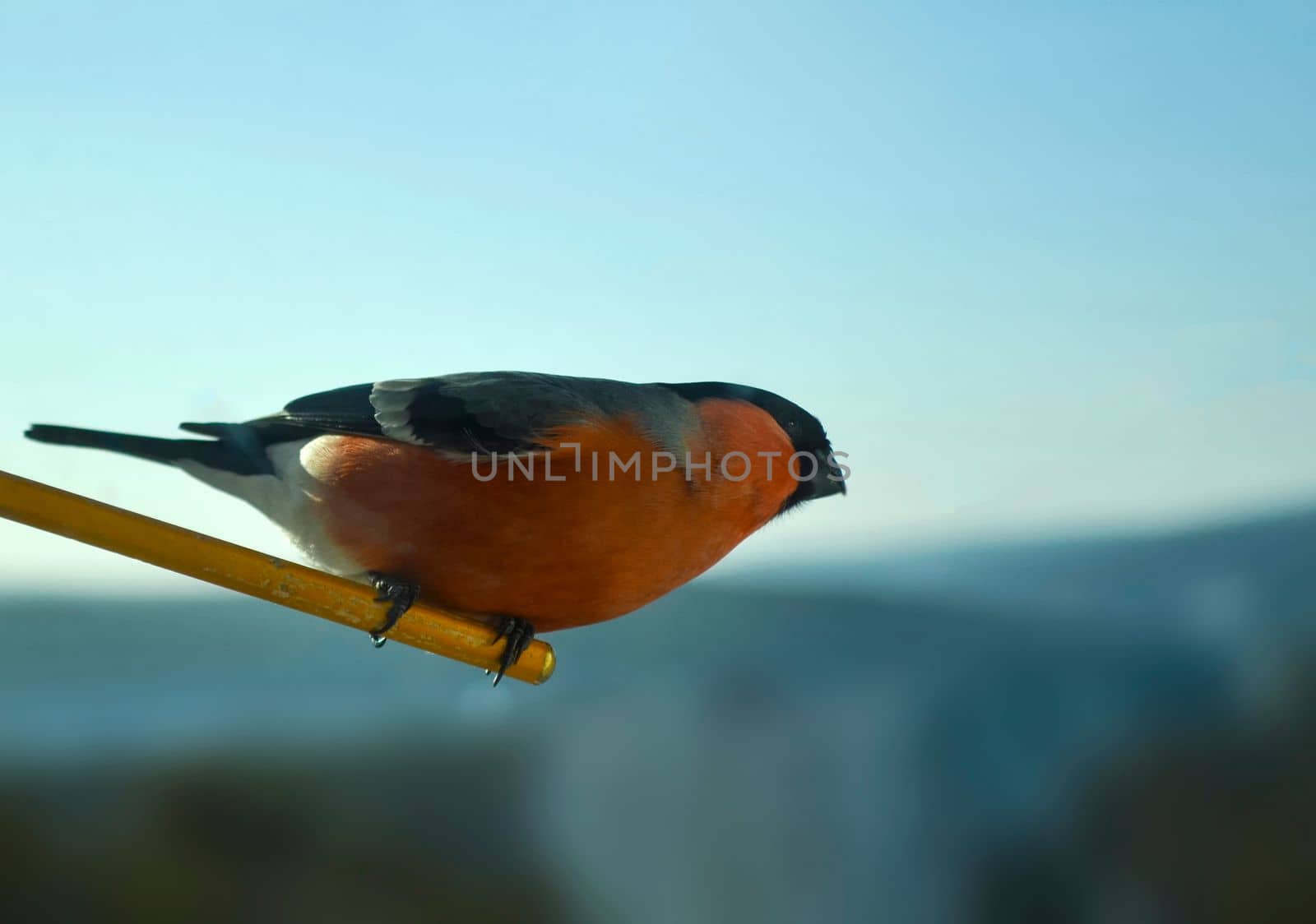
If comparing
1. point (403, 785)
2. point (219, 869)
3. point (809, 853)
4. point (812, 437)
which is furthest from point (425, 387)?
point (809, 853)

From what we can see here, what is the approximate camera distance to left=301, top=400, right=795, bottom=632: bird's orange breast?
1.13 m

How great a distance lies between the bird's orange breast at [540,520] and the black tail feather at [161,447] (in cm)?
14

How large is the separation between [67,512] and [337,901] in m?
3.95

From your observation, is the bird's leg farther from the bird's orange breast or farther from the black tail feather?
the black tail feather

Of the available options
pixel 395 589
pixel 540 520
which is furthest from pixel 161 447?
pixel 540 520

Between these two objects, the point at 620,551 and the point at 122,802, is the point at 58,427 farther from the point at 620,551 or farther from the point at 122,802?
the point at 122,802

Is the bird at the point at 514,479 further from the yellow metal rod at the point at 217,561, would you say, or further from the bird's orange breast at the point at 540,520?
the yellow metal rod at the point at 217,561

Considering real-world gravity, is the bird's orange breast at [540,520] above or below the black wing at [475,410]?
below

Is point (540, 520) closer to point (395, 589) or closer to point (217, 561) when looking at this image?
point (395, 589)

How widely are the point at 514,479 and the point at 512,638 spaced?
0.58 ft

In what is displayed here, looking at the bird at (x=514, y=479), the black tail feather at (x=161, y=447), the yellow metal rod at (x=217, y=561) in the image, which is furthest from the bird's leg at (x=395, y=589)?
the black tail feather at (x=161, y=447)

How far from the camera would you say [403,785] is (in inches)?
180

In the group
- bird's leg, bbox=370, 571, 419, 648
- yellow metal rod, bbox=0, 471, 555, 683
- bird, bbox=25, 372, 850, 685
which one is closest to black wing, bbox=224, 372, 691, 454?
bird, bbox=25, 372, 850, 685

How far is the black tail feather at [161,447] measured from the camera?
1.06m
